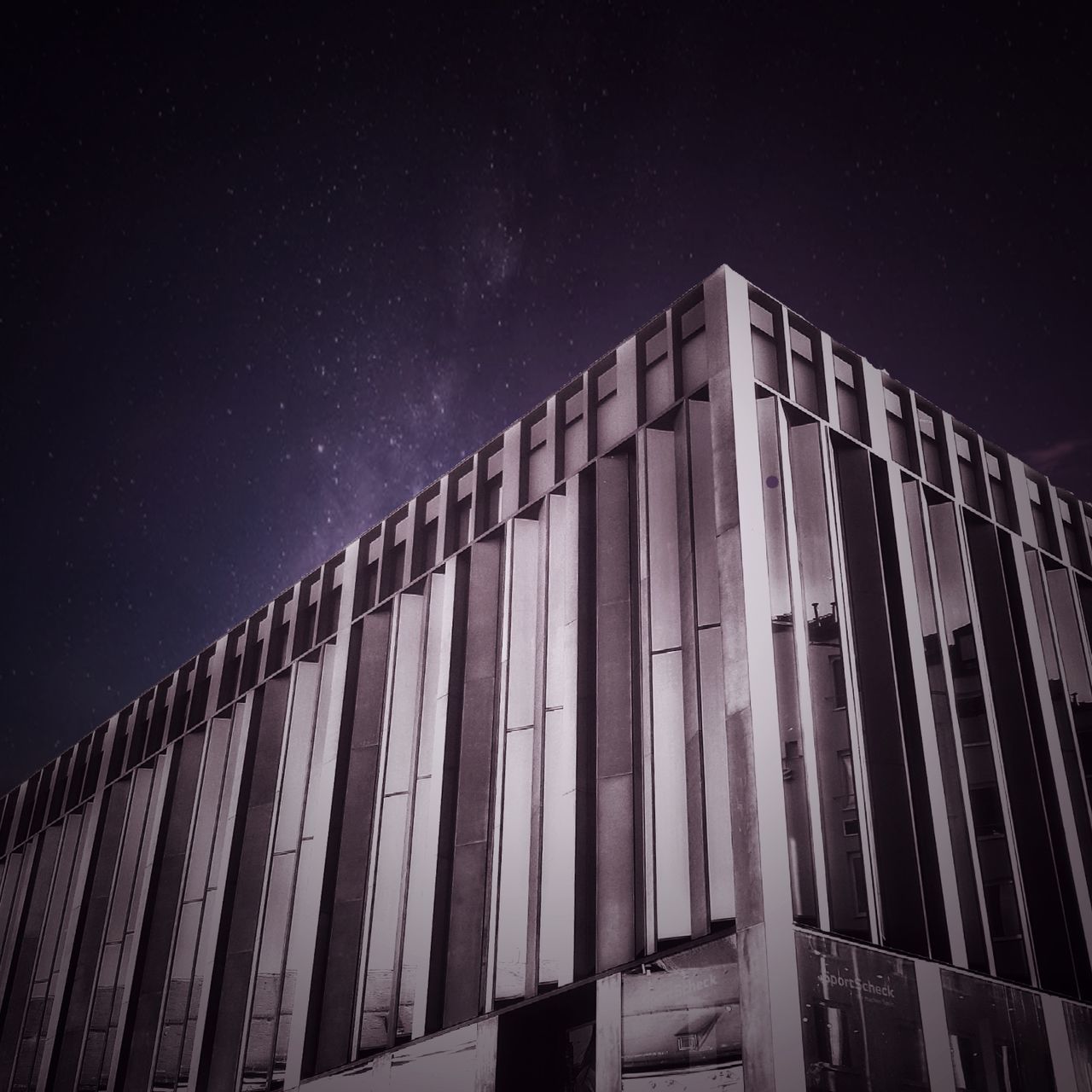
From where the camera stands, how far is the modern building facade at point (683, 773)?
40.6 ft

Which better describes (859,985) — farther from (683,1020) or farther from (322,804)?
(322,804)

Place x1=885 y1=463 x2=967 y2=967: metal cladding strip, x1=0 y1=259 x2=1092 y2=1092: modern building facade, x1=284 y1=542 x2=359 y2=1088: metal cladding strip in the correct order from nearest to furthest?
1. x1=0 y1=259 x2=1092 y2=1092: modern building facade
2. x1=885 y1=463 x2=967 y2=967: metal cladding strip
3. x1=284 y1=542 x2=359 y2=1088: metal cladding strip

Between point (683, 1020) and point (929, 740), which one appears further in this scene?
point (929, 740)

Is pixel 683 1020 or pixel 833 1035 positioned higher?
pixel 683 1020

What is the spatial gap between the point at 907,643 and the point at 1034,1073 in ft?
18.0

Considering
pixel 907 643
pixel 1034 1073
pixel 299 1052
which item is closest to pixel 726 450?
pixel 907 643

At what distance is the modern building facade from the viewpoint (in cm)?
1237

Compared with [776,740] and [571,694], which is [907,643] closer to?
[776,740]

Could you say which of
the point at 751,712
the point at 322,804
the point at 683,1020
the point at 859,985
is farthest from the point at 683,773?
the point at 322,804

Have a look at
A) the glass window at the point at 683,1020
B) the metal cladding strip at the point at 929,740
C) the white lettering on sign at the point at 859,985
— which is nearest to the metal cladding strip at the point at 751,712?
the glass window at the point at 683,1020

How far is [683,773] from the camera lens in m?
13.5

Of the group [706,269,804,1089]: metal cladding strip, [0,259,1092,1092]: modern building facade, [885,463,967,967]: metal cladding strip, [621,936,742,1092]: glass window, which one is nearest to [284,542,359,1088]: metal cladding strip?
[0,259,1092,1092]: modern building facade

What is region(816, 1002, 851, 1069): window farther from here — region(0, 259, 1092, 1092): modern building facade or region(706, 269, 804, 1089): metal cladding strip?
region(706, 269, 804, 1089): metal cladding strip

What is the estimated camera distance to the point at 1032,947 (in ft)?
48.4
